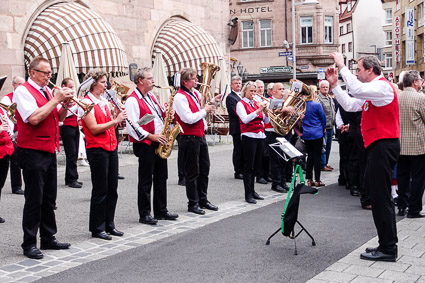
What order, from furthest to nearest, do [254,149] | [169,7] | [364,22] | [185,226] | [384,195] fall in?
[364,22] < [169,7] < [254,149] < [185,226] < [384,195]

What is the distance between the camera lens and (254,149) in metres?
9.19

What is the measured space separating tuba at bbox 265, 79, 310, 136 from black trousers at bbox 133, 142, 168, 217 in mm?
3095

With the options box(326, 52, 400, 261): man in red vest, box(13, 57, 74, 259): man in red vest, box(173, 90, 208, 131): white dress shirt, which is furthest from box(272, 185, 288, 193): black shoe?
box(13, 57, 74, 259): man in red vest

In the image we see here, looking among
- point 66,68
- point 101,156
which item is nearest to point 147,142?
point 101,156

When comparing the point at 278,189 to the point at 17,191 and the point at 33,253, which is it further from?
the point at 33,253

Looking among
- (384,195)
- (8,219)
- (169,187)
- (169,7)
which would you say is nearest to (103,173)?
(8,219)

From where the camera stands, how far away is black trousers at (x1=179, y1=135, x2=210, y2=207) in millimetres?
8234

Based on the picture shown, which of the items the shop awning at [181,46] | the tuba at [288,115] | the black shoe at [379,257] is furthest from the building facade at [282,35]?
the black shoe at [379,257]

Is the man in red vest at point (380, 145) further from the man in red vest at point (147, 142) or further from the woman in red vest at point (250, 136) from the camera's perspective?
the woman in red vest at point (250, 136)

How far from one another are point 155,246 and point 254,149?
126 inches

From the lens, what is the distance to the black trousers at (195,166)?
8234 mm

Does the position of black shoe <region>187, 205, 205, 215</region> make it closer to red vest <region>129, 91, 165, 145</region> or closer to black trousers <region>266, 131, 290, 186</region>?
red vest <region>129, 91, 165, 145</region>

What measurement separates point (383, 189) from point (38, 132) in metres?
3.54

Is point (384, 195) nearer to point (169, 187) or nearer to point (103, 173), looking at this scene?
point (103, 173)
